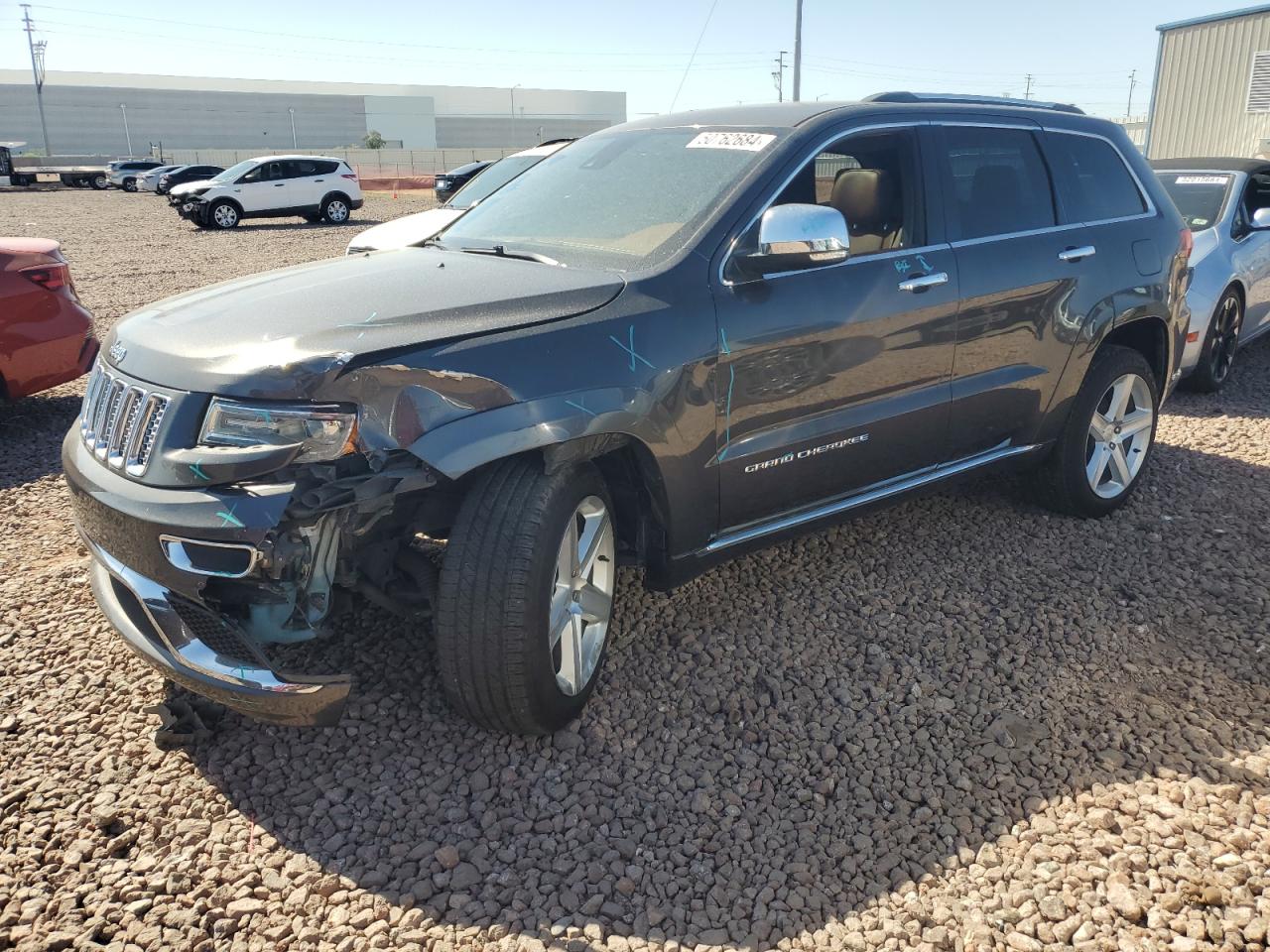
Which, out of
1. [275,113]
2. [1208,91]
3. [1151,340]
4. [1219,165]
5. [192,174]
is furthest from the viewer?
[275,113]

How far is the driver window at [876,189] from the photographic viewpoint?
3.85 meters

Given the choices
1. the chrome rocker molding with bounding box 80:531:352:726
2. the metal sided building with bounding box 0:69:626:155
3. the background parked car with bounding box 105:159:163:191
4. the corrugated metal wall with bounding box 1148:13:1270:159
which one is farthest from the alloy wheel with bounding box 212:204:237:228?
the metal sided building with bounding box 0:69:626:155

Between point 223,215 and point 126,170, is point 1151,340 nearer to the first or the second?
point 223,215

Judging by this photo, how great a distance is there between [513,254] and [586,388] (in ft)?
3.08

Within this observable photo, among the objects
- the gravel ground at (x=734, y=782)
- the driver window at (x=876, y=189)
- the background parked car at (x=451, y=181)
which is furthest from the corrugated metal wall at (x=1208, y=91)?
the gravel ground at (x=734, y=782)

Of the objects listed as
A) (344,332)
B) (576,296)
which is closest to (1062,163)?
(576,296)

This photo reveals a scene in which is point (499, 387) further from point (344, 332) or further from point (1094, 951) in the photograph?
point (1094, 951)

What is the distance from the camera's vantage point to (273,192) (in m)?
24.0

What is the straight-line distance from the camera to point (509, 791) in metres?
2.92

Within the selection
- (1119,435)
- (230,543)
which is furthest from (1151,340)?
(230,543)

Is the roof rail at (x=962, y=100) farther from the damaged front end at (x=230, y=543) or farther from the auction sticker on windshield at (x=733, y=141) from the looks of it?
the damaged front end at (x=230, y=543)

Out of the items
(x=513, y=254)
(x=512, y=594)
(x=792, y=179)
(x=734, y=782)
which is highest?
(x=792, y=179)

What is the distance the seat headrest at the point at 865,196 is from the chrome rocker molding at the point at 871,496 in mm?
1018

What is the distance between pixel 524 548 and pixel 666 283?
3.21 ft
